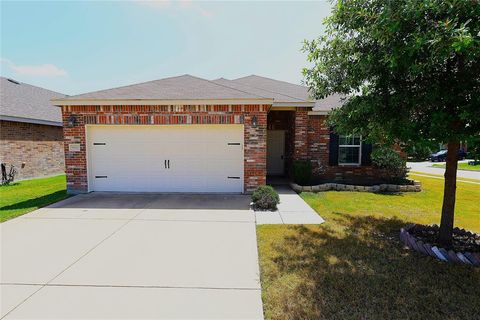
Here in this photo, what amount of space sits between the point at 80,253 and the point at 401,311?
15.2 feet

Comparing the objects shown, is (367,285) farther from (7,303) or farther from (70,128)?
(70,128)

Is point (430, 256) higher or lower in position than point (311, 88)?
lower

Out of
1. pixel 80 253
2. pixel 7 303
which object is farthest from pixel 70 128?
pixel 7 303

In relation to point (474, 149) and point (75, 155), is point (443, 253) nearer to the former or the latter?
point (474, 149)

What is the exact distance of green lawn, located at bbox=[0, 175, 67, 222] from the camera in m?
6.45

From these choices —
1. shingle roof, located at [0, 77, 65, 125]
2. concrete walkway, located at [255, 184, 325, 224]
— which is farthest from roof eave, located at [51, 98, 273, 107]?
shingle roof, located at [0, 77, 65, 125]

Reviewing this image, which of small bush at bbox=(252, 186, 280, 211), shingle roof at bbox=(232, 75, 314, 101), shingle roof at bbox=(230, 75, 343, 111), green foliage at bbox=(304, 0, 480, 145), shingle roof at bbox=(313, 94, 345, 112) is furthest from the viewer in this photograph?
shingle roof at bbox=(232, 75, 314, 101)

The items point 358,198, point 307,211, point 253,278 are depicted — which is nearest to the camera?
point 253,278

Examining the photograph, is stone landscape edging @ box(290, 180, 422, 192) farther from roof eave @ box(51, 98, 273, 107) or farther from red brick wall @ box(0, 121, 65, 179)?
red brick wall @ box(0, 121, 65, 179)

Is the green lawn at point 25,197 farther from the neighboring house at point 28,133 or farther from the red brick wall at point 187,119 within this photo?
the neighboring house at point 28,133

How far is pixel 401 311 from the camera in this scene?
8.82ft

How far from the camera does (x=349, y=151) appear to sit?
10.4 meters

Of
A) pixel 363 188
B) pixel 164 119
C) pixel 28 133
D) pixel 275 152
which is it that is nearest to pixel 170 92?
pixel 164 119

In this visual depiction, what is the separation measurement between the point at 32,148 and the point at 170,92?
29.0ft
